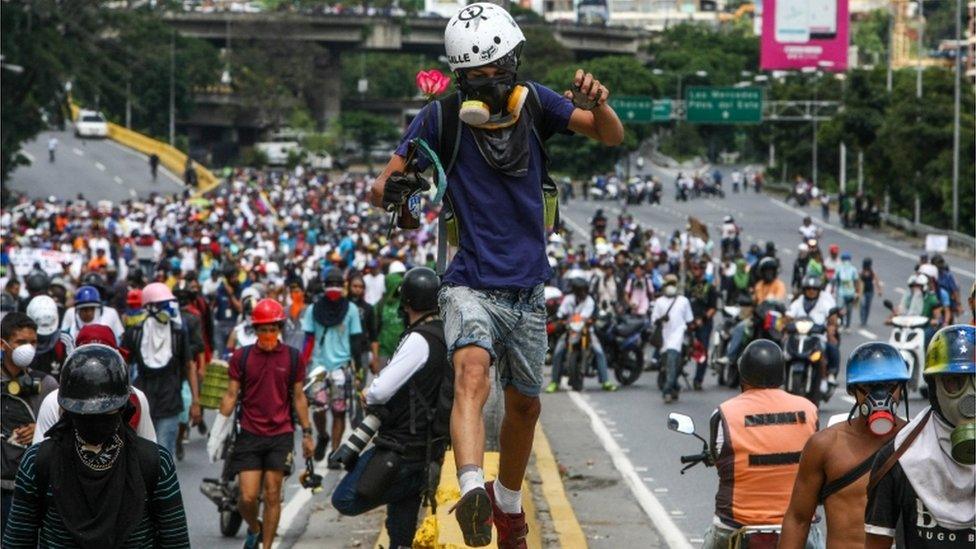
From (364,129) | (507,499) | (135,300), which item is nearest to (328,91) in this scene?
(364,129)

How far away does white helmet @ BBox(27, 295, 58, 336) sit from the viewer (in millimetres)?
13750

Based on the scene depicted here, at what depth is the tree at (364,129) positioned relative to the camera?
128 metres

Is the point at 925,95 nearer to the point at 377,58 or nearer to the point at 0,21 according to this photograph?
the point at 0,21

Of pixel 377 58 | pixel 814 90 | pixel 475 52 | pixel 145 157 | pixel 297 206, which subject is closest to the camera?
pixel 475 52

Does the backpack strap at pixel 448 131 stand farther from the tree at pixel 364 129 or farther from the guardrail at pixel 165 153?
the tree at pixel 364 129

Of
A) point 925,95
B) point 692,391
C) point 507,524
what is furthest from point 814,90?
point 507,524

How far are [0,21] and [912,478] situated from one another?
6954cm

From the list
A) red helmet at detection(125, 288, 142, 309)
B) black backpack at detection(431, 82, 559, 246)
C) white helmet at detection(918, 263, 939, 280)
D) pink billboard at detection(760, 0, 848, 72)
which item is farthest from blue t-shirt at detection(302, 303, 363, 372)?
pink billboard at detection(760, 0, 848, 72)

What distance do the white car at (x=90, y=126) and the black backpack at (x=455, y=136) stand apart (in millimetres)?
100230

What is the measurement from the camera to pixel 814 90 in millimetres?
91562

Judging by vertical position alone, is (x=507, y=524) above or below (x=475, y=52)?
below

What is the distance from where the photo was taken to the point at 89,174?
91250 millimetres

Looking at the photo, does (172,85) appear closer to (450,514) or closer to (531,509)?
(531,509)

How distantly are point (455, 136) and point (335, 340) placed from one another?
33.1 feet
